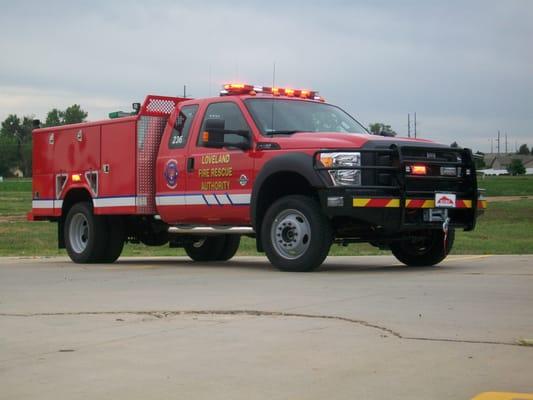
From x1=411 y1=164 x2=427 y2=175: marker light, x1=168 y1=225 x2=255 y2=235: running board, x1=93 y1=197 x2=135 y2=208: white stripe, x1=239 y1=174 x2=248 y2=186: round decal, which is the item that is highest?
x1=411 y1=164 x2=427 y2=175: marker light

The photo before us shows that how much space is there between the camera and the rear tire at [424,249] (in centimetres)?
1205

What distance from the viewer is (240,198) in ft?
39.0

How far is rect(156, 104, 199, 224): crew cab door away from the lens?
1277 cm

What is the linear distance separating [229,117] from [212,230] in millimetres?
1534

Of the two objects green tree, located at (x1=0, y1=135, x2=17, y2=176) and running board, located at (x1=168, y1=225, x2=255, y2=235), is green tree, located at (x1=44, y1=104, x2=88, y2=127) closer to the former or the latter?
green tree, located at (x1=0, y1=135, x2=17, y2=176)

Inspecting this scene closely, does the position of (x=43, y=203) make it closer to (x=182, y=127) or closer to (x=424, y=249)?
(x=182, y=127)

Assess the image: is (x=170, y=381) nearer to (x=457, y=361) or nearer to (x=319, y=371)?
(x=319, y=371)

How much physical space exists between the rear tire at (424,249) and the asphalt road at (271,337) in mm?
1514

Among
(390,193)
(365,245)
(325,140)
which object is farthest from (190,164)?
(365,245)

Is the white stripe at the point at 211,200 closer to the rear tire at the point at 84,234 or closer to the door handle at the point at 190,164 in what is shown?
the door handle at the point at 190,164

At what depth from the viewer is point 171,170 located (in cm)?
1291

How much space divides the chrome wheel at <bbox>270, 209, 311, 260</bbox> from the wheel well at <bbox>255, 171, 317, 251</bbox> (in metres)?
0.37

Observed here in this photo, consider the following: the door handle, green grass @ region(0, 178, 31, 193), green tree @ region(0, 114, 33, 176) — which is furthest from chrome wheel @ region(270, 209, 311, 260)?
green tree @ region(0, 114, 33, 176)

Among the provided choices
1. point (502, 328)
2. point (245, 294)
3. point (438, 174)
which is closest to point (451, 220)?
point (438, 174)
